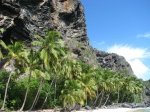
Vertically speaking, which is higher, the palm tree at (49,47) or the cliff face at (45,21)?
the cliff face at (45,21)

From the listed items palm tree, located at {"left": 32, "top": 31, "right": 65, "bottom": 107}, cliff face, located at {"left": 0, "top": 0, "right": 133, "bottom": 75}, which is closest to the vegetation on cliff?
palm tree, located at {"left": 32, "top": 31, "right": 65, "bottom": 107}

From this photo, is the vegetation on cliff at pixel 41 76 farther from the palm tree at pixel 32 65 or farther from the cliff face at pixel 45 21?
the cliff face at pixel 45 21

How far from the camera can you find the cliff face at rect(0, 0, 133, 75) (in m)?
70.2

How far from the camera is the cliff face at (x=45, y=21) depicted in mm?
70250

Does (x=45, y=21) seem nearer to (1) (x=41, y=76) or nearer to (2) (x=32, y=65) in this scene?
(1) (x=41, y=76)

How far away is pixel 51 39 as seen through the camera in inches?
1746

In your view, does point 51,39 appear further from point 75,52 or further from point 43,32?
point 75,52

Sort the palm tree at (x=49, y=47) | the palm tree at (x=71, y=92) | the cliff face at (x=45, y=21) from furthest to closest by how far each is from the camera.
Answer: the cliff face at (x=45, y=21), the palm tree at (x=71, y=92), the palm tree at (x=49, y=47)

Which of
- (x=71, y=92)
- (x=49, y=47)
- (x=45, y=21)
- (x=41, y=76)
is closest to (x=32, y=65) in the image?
(x=41, y=76)

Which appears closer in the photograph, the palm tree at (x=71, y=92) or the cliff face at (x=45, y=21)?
the palm tree at (x=71, y=92)

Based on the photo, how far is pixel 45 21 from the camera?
8650cm

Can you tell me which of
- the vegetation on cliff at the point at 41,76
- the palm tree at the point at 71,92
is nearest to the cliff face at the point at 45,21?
the vegetation on cliff at the point at 41,76

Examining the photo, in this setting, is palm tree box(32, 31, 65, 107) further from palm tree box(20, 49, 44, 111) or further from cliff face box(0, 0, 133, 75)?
cliff face box(0, 0, 133, 75)

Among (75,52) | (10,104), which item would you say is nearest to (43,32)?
(75,52)
